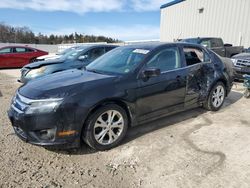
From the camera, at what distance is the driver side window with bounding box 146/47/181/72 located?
4242 mm

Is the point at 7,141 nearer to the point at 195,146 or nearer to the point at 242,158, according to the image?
the point at 195,146

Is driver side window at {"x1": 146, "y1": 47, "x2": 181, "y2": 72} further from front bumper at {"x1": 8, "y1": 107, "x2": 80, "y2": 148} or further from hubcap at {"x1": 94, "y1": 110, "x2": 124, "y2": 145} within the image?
front bumper at {"x1": 8, "y1": 107, "x2": 80, "y2": 148}

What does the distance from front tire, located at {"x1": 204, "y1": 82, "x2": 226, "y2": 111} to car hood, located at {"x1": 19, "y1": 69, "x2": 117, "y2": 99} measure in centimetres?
254

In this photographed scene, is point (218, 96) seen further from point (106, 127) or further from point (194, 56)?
point (106, 127)

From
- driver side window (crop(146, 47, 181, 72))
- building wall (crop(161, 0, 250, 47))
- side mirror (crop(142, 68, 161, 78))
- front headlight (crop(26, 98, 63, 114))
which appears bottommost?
front headlight (crop(26, 98, 63, 114))

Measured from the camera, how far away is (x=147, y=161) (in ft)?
11.1

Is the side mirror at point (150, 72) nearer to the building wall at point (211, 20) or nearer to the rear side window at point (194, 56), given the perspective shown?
the rear side window at point (194, 56)

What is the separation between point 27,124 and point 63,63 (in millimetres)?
4463

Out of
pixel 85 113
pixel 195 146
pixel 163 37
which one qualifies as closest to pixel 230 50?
pixel 195 146

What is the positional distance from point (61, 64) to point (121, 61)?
3540mm

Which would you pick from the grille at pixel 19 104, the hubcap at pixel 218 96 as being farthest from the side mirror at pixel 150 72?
the hubcap at pixel 218 96

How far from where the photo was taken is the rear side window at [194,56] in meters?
4.88

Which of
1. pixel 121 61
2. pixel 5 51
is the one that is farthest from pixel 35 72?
pixel 5 51

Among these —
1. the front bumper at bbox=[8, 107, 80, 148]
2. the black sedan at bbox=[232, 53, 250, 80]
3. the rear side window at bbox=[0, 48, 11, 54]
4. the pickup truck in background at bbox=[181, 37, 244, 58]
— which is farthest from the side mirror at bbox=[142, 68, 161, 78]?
the rear side window at bbox=[0, 48, 11, 54]
